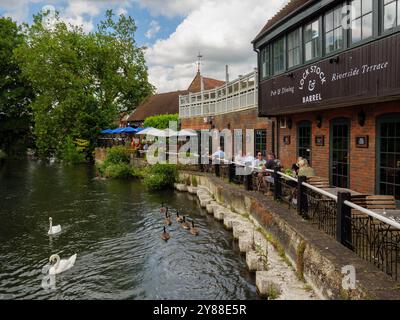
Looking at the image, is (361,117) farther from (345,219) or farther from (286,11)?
(286,11)

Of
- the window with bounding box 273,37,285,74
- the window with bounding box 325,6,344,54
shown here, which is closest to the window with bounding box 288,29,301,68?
the window with bounding box 273,37,285,74

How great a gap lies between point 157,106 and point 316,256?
3881cm

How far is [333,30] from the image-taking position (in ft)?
Answer: 35.5

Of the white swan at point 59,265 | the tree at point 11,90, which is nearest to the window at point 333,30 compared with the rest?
the white swan at point 59,265

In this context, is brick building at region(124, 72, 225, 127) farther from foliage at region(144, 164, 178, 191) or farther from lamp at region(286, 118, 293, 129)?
lamp at region(286, 118, 293, 129)

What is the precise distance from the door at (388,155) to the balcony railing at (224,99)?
25.5ft

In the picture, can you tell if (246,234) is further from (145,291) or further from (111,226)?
(111,226)

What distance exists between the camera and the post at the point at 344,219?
657 centimetres

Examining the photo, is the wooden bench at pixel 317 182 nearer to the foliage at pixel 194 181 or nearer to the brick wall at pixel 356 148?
the brick wall at pixel 356 148

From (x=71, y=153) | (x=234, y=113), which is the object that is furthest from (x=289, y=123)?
(x=71, y=153)

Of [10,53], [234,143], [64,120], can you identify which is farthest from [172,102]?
[234,143]

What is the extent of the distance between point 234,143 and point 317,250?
13968 mm

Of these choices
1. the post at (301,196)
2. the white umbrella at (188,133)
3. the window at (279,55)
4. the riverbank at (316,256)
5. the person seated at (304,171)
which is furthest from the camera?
the white umbrella at (188,133)

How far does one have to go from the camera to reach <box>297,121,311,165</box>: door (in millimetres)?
13562
